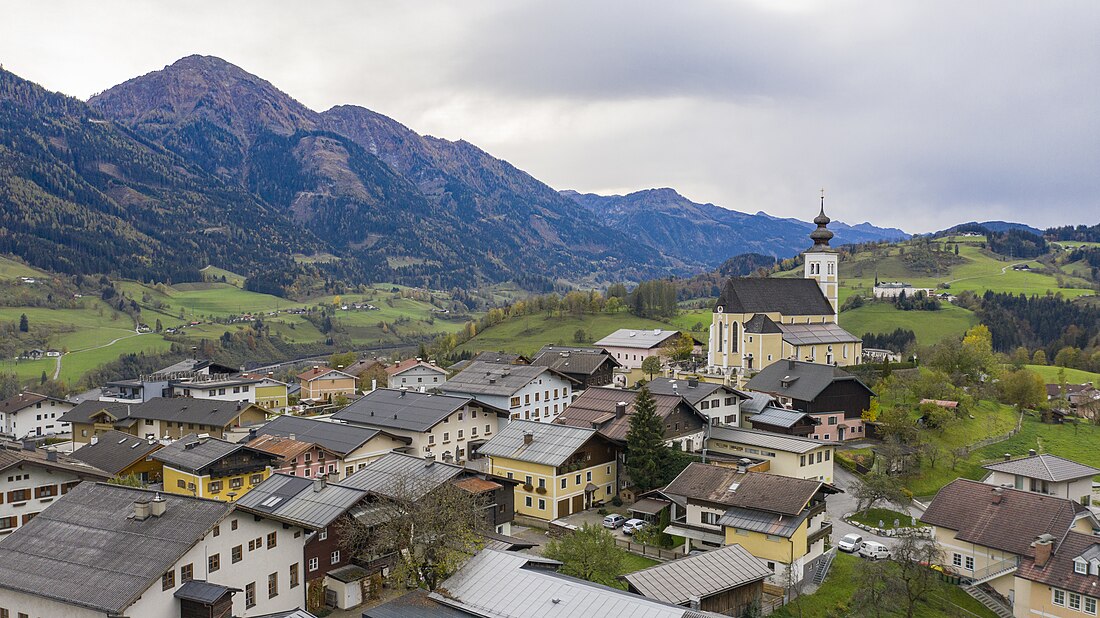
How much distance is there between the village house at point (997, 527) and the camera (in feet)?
139

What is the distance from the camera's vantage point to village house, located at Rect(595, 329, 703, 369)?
111m

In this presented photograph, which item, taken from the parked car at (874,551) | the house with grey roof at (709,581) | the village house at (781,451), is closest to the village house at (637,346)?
the village house at (781,451)

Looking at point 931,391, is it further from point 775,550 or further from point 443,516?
point 443,516

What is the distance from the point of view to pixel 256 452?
5359 centimetres

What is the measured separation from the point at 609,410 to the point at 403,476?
1014 inches

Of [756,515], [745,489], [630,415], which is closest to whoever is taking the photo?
[756,515]

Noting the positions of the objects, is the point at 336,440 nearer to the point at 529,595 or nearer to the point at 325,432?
the point at 325,432

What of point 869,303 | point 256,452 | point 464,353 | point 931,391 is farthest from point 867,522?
point 869,303

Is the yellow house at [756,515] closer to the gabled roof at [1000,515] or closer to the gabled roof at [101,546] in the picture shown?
the gabled roof at [1000,515]

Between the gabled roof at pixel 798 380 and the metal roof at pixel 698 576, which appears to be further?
the gabled roof at pixel 798 380

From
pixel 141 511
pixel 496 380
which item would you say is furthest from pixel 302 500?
pixel 496 380

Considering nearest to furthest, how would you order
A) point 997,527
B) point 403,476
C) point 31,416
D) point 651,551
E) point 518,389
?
point 403,476, point 651,551, point 997,527, point 518,389, point 31,416

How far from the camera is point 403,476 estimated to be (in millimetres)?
38875

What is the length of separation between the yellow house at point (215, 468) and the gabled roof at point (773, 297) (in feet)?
207
